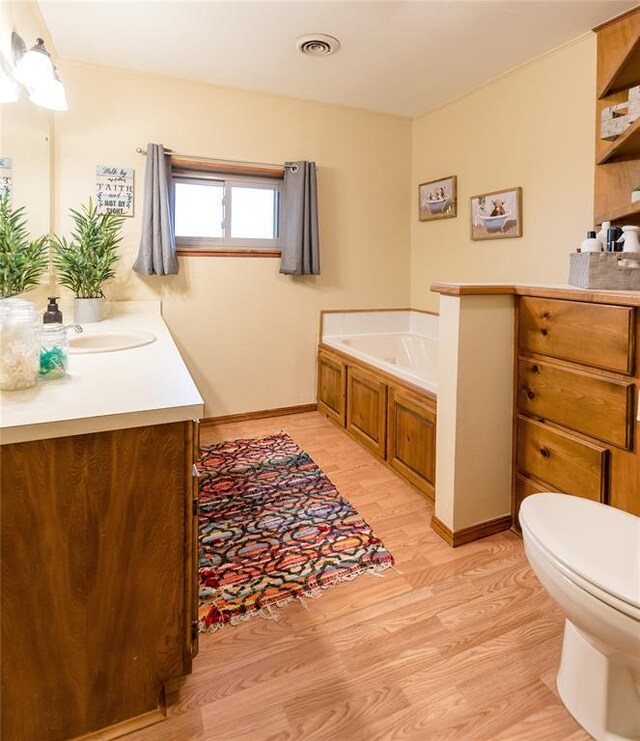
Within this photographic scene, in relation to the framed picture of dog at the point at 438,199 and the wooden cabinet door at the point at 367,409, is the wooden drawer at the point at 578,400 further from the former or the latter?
the framed picture of dog at the point at 438,199

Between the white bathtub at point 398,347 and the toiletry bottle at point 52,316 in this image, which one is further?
the white bathtub at point 398,347

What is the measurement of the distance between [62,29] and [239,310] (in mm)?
1838

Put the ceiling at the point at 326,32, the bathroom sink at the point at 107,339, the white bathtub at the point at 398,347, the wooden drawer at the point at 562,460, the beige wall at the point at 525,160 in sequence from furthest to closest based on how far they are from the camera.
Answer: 1. the white bathtub at the point at 398,347
2. the beige wall at the point at 525,160
3. the ceiling at the point at 326,32
4. the bathroom sink at the point at 107,339
5. the wooden drawer at the point at 562,460

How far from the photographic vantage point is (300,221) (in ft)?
10.6

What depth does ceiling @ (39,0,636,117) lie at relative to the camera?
216 centimetres

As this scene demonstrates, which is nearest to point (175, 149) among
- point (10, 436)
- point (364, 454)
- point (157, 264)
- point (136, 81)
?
point (136, 81)

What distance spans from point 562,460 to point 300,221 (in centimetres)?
232

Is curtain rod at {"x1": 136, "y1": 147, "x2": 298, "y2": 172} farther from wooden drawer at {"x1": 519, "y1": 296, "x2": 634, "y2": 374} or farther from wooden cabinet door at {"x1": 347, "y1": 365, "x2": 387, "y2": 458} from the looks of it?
wooden drawer at {"x1": 519, "y1": 296, "x2": 634, "y2": 374}

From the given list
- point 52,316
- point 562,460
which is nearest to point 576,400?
point 562,460

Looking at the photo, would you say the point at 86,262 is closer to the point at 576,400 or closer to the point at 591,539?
the point at 576,400

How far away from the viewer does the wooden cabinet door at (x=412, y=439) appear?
2.19 m

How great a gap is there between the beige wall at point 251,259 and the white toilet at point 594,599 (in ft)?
8.17

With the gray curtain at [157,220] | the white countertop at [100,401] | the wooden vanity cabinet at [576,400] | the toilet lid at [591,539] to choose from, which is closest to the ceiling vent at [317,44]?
the gray curtain at [157,220]

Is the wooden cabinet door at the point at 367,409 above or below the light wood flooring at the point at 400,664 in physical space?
above
